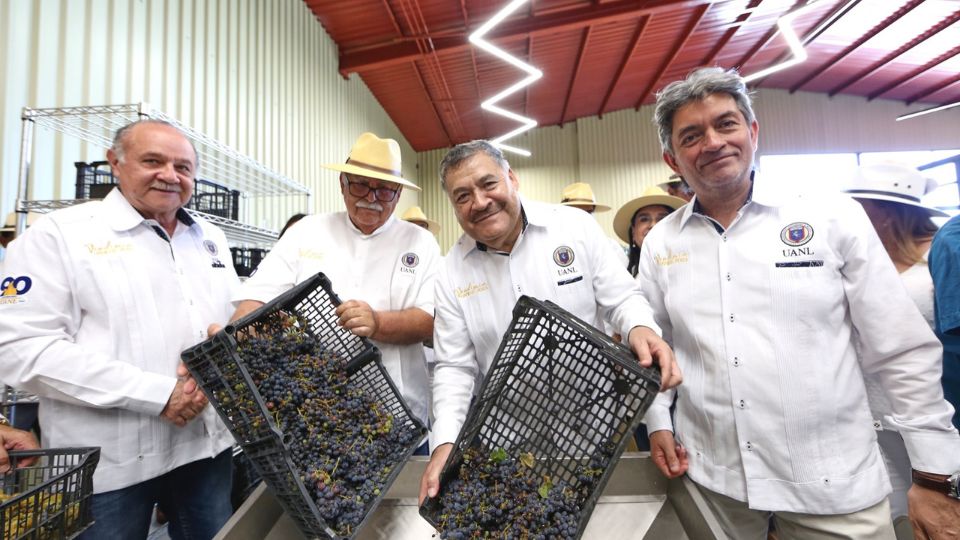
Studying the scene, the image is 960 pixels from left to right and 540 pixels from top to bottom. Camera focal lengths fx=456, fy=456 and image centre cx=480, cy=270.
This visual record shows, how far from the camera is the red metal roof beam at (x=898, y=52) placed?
6.79m

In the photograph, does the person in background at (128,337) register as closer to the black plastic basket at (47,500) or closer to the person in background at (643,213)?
the black plastic basket at (47,500)

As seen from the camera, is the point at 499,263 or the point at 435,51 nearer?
the point at 499,263

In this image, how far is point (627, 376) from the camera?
979 mm

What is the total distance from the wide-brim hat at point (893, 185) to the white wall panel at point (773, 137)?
8.08 m

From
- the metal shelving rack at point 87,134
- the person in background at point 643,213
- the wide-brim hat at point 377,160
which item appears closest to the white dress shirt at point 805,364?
the wide-brim hat at point 377,160

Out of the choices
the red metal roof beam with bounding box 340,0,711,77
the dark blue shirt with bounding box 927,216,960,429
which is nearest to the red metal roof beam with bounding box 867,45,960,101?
the red metal roof beam with bounding box 340,0,711,77

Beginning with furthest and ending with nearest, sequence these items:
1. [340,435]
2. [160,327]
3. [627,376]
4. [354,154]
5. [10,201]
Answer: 1. [10,201]
2. [354,154]
3. [160,327]
4. [340,435]
5. [627,376]

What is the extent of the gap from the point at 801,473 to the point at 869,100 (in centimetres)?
1238

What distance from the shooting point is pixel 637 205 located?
319 cm

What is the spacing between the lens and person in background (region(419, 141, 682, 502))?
1351 mm

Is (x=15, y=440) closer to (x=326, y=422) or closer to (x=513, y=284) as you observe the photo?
(x=326, y=422)

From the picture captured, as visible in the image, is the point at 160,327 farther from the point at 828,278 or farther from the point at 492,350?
the point at 828,278

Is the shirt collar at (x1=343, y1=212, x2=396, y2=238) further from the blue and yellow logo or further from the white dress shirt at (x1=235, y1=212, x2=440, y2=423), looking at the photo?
the blue and yellow logo

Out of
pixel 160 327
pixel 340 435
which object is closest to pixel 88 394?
pixel 160 327
